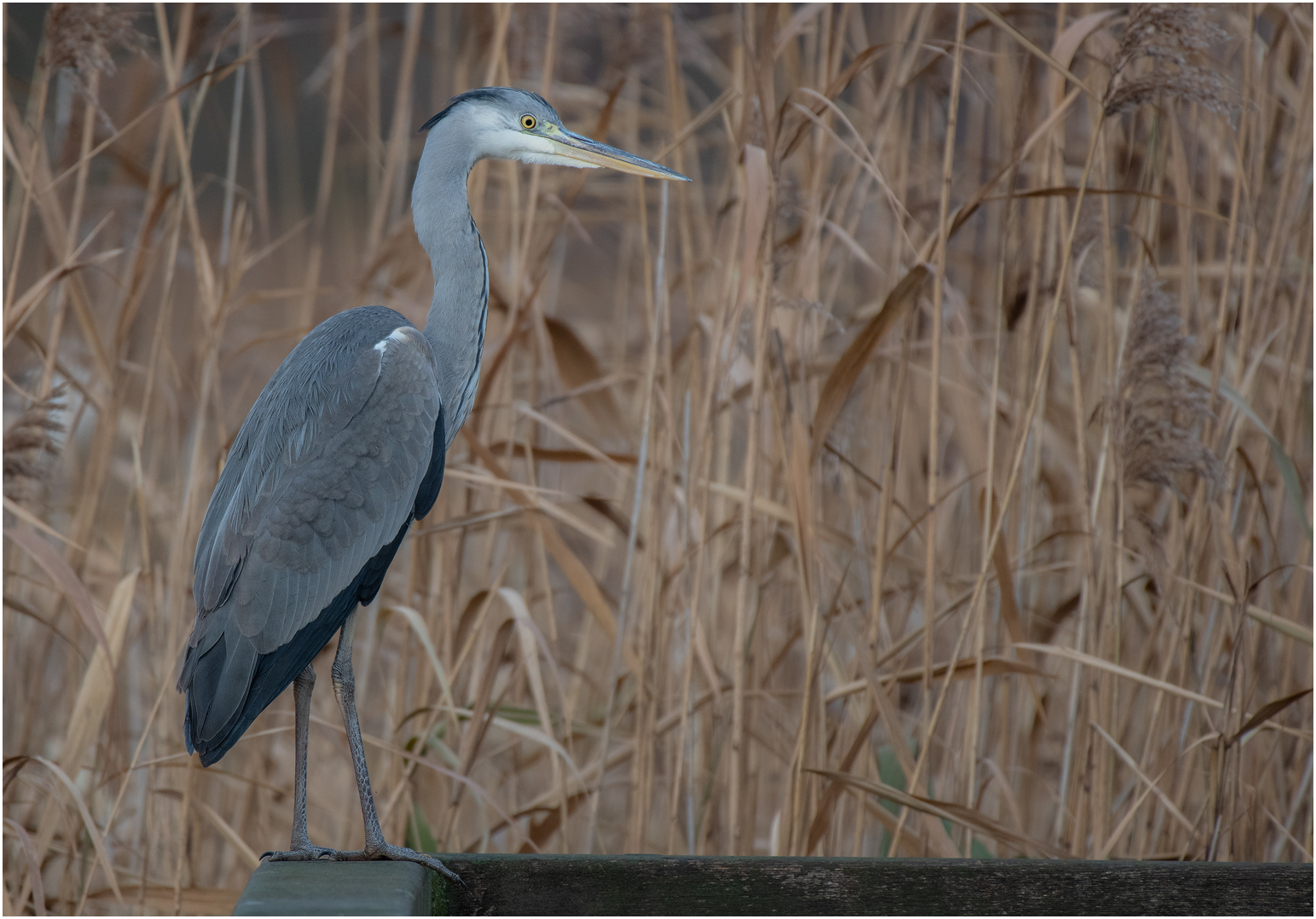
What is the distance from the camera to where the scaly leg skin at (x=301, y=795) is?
1.35 meters

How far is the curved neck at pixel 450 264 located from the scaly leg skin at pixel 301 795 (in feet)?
1.25

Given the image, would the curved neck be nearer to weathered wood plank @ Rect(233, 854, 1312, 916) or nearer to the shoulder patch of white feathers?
the shoulder patch of white feathers

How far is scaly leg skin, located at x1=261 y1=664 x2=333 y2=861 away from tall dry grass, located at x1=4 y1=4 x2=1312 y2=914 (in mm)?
193

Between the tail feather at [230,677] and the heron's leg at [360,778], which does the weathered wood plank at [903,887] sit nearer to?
the heron's leg at [360,778]

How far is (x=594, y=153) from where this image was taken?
1566mm

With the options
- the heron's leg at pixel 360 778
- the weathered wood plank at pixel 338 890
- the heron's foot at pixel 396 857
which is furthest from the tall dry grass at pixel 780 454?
the weathered wood plank at pixel 338 890

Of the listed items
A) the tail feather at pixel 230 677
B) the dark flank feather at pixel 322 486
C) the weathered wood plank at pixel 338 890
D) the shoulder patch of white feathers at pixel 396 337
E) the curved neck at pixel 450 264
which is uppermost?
the curved neck at pixel 450 264

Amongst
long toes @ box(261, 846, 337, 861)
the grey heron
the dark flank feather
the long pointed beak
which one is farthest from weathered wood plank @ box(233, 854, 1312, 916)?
the long pointed beak

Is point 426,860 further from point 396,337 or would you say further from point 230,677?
point 396,337

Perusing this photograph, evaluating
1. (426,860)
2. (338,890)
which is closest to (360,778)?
(426,860)

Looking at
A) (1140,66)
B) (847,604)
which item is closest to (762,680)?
(847,604)

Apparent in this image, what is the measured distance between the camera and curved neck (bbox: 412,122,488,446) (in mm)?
1569

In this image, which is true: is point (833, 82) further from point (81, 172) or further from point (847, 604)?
point (81, 172)

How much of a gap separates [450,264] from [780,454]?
0.56 m
